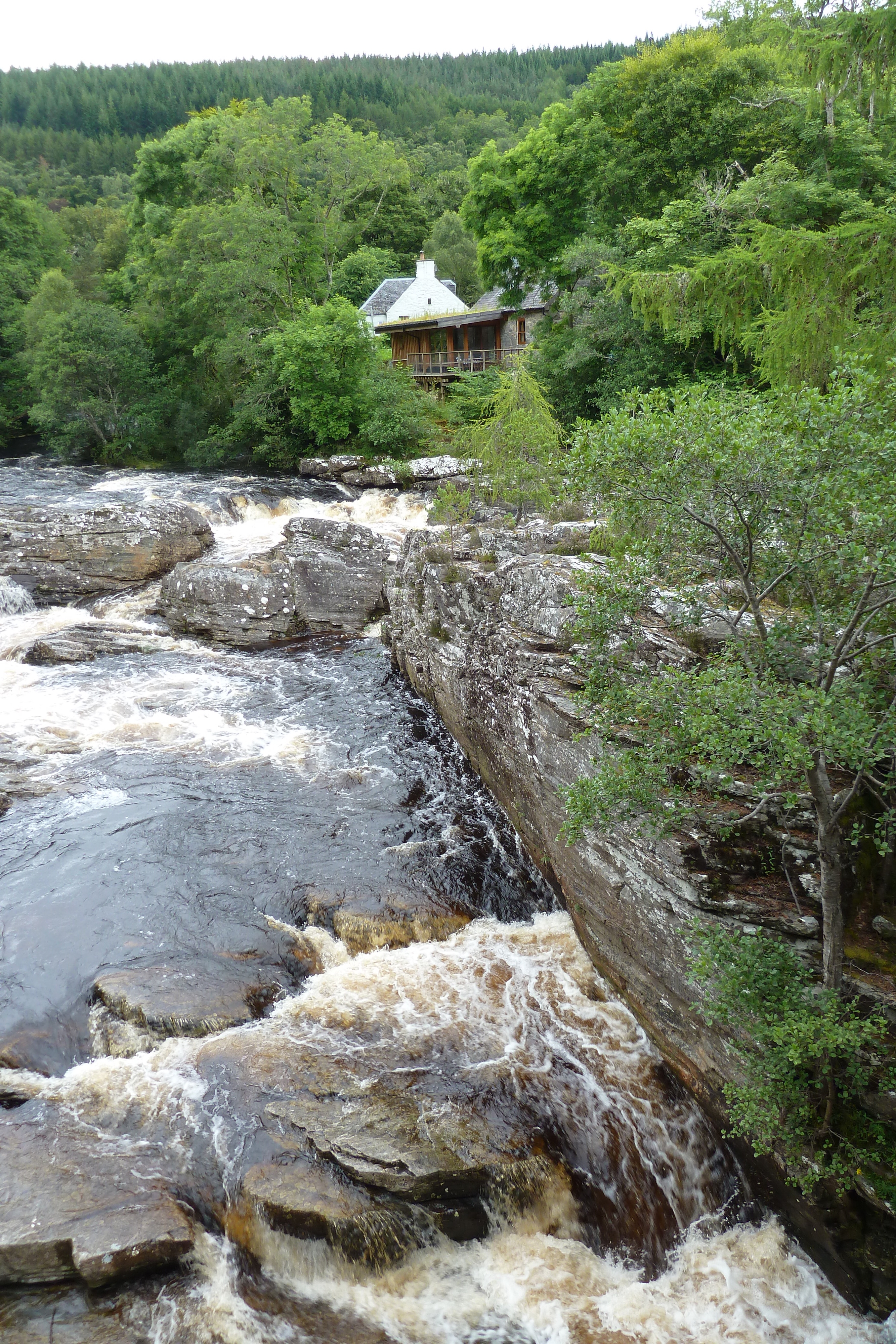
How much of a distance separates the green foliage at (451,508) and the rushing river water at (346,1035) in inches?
176

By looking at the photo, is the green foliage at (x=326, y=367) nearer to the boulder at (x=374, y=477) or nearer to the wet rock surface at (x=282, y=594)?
the boulder at (x=374, y=477)

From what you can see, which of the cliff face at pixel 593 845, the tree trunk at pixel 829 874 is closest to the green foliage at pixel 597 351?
the cliff face at pixel 593 845

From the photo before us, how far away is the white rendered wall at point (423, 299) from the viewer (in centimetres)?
4797

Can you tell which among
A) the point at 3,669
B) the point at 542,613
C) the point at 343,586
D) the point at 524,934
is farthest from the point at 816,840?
the point at 3,669

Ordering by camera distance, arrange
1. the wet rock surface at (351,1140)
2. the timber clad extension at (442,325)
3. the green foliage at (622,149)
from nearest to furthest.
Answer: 1. the wet rock surface at (351,1140)
2. the green foliage at (622,149)
3. the timber clad extension at (442,325)

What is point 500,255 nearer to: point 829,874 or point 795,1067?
point 829,874

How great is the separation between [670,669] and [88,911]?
8.68m

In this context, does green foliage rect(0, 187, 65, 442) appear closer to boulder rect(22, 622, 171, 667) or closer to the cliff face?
boulder rect(22, 622, 171, 667)

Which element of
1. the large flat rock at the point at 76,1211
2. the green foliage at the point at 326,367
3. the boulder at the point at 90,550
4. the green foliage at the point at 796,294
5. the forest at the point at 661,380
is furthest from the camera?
the green foliage at the point at 326,367

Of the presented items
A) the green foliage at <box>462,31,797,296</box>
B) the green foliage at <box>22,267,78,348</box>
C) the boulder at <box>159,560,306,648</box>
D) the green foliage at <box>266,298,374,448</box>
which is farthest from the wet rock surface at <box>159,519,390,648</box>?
the green foliage at <box>22,267,78,348</box>

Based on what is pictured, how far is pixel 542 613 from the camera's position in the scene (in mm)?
11594

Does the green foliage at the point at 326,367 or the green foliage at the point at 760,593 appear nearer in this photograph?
the green foliage at the point at 760,593

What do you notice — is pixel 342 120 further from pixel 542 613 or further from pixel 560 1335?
pixel 560 1335

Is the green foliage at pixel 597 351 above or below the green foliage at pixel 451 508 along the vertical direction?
above
